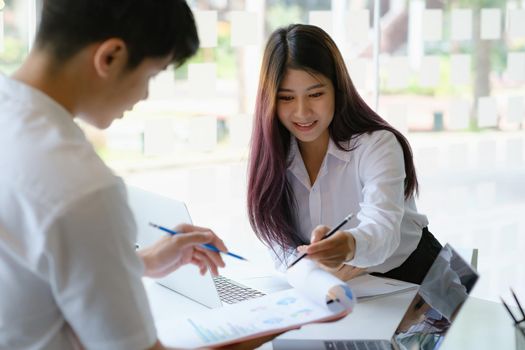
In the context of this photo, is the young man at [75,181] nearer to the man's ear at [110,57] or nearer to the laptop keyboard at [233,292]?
the man's ear at [110,57]

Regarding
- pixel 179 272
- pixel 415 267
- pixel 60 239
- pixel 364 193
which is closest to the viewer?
pixel 60 239

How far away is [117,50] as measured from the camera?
1.12 metres

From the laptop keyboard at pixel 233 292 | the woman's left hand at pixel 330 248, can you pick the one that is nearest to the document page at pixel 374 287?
the woman's left hand at pixel 330 248

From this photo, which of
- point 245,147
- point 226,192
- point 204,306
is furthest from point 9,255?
point 226,192

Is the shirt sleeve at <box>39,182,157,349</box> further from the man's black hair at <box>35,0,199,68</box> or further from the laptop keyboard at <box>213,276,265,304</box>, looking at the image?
the laptop keyboard at <box>213,276,265,304</box>

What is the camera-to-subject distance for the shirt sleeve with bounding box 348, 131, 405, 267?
1.97m

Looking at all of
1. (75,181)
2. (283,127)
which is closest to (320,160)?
(283,127)

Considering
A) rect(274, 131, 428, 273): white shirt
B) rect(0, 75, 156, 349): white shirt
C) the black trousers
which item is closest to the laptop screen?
rect(274, 131, 428, 273): white shirt

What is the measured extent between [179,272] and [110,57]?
3.02 feet

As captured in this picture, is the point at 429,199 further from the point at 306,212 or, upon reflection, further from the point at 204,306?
the point at 204,306

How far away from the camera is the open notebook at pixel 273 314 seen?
1.47 m

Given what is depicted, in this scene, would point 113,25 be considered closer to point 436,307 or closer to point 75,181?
point 75,181

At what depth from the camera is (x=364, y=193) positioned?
221 centimetres

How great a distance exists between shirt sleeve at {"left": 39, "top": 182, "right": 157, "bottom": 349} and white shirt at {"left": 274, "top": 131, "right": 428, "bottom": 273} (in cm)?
105
